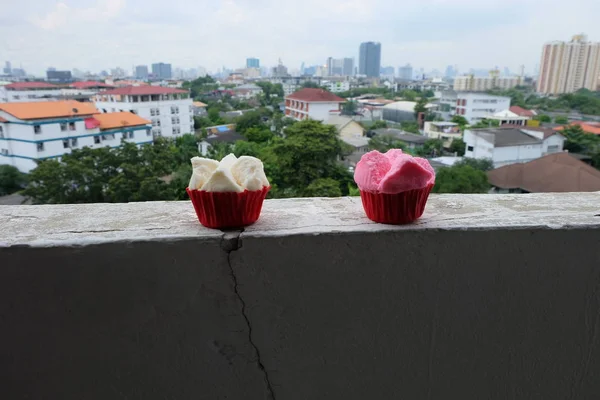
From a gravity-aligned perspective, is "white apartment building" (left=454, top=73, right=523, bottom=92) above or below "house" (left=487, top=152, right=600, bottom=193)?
above

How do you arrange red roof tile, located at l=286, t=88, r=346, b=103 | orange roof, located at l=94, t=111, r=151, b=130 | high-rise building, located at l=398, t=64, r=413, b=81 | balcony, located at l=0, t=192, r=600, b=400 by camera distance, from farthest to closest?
high-rise building, located at l=398, t=64, r=413, b=81
red roof tile, located at l=286, t=88, r=346, b=103
orange roof, located at l=94, t=111, r=151, b=130
balcony, located at l=0, t=192, r=600, b=400

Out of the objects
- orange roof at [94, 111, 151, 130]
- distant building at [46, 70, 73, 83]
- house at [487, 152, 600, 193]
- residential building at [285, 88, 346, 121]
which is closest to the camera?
house at [487, 152, 600, 193]

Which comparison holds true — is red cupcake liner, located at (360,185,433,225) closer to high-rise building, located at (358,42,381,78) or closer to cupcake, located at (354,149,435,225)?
cupcake, located at (354,149,435,225)

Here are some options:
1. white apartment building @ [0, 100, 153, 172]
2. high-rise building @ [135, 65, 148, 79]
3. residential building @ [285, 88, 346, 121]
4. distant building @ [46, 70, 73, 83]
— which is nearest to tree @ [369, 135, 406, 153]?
residential building @ [285, 88, 346, 121]

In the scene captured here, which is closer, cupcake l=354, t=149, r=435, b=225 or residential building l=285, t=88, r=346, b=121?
cupcake l=354, t=149, r=435, b=225

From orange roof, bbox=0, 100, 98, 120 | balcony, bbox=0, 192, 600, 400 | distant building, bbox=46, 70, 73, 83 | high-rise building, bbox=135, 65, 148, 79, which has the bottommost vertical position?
orange roof, bbox=0, 100, 98, 120

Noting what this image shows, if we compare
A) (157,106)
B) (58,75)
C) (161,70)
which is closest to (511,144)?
(157,106)

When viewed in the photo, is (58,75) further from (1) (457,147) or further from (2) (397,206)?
(2) (397,206)
